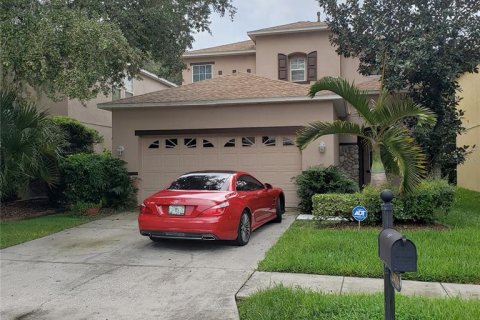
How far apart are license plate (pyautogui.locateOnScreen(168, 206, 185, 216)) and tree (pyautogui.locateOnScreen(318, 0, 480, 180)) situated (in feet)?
22.6

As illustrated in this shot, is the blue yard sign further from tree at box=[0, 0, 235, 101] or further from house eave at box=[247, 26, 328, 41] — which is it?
house eave at box=[247, 26, 328, 41]

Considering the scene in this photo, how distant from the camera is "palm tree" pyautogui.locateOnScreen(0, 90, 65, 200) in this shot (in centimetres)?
994

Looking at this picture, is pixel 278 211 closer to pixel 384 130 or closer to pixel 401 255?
pixel 384 130

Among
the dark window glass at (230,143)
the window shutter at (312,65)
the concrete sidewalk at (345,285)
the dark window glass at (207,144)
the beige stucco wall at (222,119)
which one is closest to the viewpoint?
the concrete sidewalk at (345,285)

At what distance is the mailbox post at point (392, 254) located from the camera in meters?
2.93

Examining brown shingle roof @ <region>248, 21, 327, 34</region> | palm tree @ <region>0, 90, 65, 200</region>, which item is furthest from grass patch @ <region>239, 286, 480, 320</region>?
brown shingle roof @ <region>248, 21, 327, 34</region>

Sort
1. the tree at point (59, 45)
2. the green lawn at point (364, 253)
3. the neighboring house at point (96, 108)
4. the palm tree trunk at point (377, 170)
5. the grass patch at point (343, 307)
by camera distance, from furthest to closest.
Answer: the neighboring house at point (96, 108) < the palm tree trunk at point (377, 170) < the tree at point (59, 45) < the green lawn at point (364, 253) < the grass patch at point (343, 307)

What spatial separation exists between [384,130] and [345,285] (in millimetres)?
4715

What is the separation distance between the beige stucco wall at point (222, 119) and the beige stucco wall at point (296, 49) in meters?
7.84

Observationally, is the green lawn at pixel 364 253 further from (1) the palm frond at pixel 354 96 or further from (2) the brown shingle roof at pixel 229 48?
(2) the brown shingle roof at pixel 229 48

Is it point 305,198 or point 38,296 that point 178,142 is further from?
point 38,296

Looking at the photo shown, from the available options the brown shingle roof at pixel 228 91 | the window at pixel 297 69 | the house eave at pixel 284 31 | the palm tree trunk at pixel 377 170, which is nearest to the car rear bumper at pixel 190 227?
the palm tree trunk at pixel 377 170

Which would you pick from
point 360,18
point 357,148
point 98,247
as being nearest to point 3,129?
point 98,247

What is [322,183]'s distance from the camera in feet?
38.7
